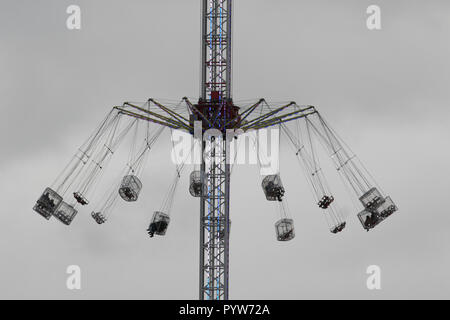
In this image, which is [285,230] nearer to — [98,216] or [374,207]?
[374,207]

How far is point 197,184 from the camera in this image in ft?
550

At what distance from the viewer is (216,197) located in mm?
170750

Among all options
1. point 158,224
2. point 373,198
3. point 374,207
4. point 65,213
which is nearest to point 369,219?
point 374,207

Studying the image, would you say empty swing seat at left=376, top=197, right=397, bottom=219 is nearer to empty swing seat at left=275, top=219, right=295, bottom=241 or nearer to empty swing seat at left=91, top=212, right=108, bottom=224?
empty swing seat at left=275, top=219, right=295, bottom=241

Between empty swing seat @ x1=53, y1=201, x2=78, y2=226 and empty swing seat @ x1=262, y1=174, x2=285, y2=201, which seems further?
empty swing seat @ x1=262, y1=174, x2=285, y2=201

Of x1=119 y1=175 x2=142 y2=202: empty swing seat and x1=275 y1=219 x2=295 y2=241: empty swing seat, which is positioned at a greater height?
x1=119 y1=175 x2=142 y2=202: empty swing seat

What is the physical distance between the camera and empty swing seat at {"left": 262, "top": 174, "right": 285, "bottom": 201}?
163 metres

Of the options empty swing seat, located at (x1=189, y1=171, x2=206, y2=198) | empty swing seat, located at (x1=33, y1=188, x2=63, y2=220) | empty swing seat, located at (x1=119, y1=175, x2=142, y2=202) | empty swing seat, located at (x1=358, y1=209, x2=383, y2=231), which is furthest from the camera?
empty swing seat, located at (x1=189, y1=171, x2=206, y2=198)

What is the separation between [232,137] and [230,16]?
54.1 feet

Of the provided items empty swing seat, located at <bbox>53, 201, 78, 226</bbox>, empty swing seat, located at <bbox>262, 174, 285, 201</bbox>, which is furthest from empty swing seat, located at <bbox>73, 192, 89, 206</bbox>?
empty swing seat, located at <bbox>262, 174, 285, 201</bbox>

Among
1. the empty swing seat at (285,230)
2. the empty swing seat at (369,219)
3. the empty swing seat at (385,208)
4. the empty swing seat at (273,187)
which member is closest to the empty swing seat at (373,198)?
the empty swing seat at (385,208)

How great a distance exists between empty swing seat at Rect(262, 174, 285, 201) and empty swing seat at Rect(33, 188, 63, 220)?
24.8 metres

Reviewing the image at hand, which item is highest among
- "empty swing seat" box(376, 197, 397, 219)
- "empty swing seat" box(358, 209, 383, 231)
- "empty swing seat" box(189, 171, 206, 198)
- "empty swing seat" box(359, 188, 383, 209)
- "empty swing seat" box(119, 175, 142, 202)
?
"empty swing seat" box(189, 171, 206, 198)

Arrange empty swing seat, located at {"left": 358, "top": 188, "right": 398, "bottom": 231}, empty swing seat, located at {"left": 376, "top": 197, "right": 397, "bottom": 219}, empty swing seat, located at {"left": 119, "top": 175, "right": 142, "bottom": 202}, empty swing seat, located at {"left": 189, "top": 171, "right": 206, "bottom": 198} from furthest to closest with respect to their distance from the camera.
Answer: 1. empty swing seat, located at {"left": 189, "top": 171, "right": 206, "bottom": 198}
2. empty swing seat, located at {"left": 358, "top": 188, "right": 398, "bottom": 231}
3. empty swing seat, located at {"left": 376, "top": 197, "right": 397, "bottom": 219}
4. empty swing seat, located at {"left": 119, "top": 175, "right": 142, "bottom": 202}
